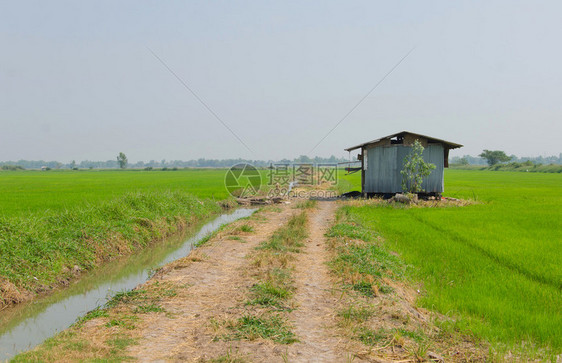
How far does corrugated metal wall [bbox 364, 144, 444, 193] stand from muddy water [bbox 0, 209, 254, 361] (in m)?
12.0

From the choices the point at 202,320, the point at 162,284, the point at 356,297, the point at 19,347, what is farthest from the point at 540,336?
the point at 19,347

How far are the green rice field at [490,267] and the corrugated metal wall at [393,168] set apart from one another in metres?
4.91

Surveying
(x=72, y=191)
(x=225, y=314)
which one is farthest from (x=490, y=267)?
(x=72, y=191)

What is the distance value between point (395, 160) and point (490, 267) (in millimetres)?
12554

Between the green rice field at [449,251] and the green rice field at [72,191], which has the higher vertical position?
the green rice field at [72,191]

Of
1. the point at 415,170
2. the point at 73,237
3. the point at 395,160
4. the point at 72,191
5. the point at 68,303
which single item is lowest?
the point at 68,303

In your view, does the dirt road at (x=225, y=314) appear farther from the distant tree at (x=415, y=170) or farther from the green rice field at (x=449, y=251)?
the distant tree at (x=415, y=170)

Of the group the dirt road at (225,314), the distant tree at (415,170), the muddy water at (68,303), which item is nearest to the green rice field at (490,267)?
the dirt road at (225,314)

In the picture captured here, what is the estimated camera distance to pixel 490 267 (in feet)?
23.5

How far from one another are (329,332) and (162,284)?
324 cm

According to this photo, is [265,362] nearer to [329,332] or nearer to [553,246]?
[329,332]

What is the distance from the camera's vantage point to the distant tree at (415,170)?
18.2 m

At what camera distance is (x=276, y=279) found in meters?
6.21
